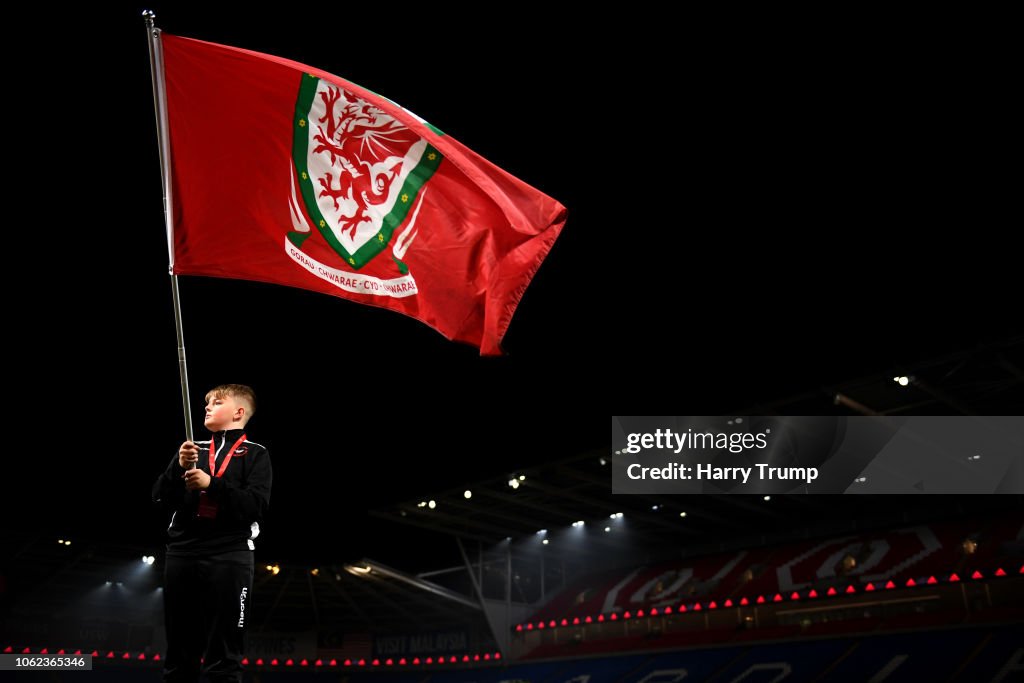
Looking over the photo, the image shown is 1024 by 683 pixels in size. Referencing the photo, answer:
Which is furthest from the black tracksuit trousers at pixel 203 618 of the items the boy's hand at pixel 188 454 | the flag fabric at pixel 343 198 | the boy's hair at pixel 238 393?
the flag fabric at pixel 343 198

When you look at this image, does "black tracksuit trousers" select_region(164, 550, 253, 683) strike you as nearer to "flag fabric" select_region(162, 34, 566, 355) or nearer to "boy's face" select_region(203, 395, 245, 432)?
"boy's face" select_region(203, 395, 245, 432)

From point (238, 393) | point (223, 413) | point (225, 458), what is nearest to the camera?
point (225, 458)

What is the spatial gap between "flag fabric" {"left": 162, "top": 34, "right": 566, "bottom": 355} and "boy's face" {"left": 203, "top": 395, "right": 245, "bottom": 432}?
4.00 ft

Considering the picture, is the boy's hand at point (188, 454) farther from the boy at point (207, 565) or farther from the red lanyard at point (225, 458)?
the red lanyard at point (225, 458)

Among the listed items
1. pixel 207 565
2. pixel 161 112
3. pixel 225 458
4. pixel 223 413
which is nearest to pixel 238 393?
pixel 223 413

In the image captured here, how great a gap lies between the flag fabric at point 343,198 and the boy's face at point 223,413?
1221mm

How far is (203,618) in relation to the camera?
13.5ft

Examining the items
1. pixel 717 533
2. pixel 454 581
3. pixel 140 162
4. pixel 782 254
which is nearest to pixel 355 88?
pixel 140 162

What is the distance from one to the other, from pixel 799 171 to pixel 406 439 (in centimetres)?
1078

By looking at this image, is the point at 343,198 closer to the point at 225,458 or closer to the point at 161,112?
the point at 161,112

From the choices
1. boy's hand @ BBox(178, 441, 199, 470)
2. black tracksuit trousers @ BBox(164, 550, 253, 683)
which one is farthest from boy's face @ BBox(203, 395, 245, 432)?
black tracksuit trousers @ BBox(164, 550, 253, 683)

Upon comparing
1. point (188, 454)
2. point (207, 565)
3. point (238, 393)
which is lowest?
point (207, 565)

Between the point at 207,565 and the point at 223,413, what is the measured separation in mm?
868

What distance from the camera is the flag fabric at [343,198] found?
5496 mm
